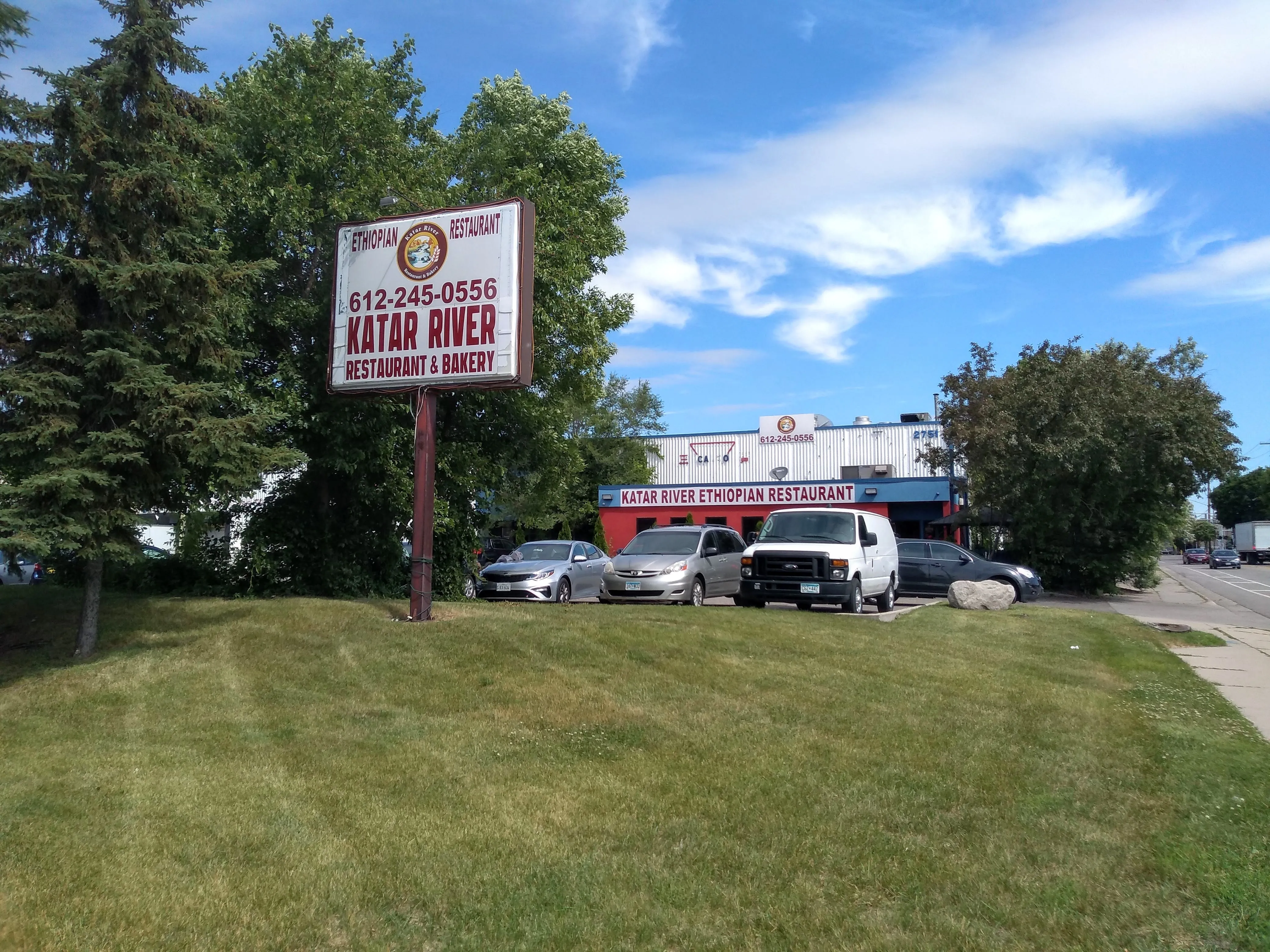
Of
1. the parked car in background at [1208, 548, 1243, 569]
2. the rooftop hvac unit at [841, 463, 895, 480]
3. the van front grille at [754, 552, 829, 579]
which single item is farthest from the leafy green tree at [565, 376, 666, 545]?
the parked car in background at [1208, 548, 1243, 569]

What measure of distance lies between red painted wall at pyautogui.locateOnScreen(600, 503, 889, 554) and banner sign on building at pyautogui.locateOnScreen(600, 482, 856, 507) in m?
0.21

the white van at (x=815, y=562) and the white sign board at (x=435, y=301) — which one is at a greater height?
the white sign board at (x=435, y=301)

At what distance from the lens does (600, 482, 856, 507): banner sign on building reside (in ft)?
139

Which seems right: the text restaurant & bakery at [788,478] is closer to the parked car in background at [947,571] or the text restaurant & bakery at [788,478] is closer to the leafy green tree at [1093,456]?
the leafy green tree at [1093,456]

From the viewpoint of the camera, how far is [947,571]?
2462 centimetres

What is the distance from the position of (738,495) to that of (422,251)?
33439mm

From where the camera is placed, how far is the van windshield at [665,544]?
59.8 feet

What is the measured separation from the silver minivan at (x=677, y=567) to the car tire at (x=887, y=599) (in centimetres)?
281

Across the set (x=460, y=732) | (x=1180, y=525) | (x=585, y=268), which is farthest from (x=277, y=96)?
(x=1180, y=525)

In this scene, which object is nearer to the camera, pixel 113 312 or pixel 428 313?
pixel 113 312

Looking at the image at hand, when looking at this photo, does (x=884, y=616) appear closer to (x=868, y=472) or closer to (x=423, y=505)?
(x=423, y=505)

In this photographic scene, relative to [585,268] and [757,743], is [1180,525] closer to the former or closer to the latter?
[585,268]

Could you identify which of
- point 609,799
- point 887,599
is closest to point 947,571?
point 887,599

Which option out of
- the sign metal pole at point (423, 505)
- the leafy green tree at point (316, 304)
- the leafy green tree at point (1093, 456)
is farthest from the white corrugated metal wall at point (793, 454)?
the sign metal pole at point (423, 505)
